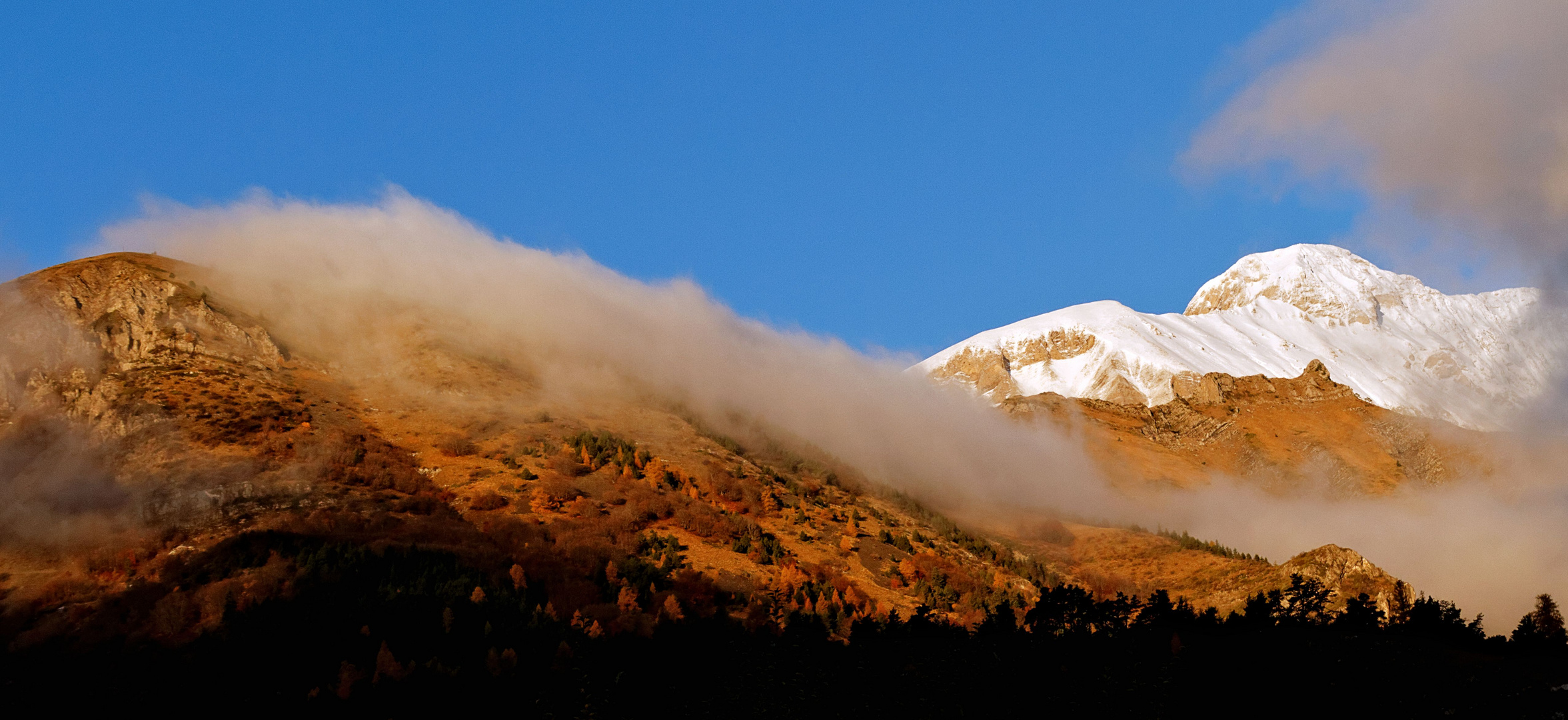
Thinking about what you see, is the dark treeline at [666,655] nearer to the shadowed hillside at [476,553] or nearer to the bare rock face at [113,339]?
the shadowed hillside at [476,553]

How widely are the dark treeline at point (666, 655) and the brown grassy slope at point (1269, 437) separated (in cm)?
7463

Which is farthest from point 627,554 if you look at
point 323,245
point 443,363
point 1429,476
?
point 1429,476

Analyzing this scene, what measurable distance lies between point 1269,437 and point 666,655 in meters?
107

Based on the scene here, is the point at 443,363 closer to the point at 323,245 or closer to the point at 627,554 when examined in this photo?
the point at 323,245

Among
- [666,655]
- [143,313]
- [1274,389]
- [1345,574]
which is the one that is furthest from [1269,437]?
[143,313]

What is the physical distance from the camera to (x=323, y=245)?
78.7 meters

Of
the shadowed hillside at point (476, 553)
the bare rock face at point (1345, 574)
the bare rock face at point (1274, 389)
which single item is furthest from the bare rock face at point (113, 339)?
the bare rock face at point (1274, 389)

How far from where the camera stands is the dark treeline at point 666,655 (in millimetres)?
29906

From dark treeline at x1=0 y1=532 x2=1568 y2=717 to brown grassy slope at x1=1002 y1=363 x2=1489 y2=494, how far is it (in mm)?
74625

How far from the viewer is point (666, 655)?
35.6m

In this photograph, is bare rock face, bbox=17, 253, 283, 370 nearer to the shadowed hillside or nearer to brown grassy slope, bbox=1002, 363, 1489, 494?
the shadowed hillside

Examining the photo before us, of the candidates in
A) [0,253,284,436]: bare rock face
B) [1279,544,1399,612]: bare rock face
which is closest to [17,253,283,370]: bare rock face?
[0,253,284,436]: bare rock face

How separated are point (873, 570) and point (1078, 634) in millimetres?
17012

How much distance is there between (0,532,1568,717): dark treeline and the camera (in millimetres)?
29906
